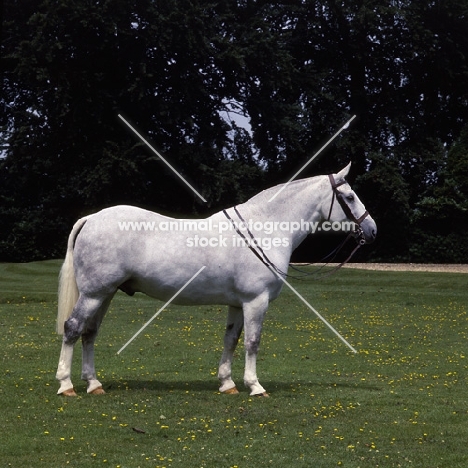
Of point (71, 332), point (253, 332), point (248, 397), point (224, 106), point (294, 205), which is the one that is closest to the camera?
point (71, 332)

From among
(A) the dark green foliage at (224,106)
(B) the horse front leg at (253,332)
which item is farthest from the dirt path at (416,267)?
(B) the horse front leg at (253,332)

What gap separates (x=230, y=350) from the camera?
11648mm

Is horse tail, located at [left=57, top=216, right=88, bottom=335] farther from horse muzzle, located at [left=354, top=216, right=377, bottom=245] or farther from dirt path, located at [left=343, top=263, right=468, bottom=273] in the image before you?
dirt path, located at [left=343, top=263, right=468, bottom=273]

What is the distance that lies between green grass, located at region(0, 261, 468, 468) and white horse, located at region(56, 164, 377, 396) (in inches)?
33.5

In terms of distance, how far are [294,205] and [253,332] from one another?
1724 millimetres

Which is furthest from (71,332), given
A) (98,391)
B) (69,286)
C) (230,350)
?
(230,350)

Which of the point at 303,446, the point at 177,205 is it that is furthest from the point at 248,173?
the point at 303,446

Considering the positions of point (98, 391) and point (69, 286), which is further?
point (69, 286)

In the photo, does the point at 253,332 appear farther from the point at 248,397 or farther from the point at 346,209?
the point at 346,209

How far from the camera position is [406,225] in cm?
3912

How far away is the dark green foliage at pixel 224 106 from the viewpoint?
35.2 m

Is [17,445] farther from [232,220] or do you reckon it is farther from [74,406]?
[232,220]

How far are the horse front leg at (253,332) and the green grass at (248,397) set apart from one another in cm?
26

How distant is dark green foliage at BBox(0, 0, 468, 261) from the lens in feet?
116
